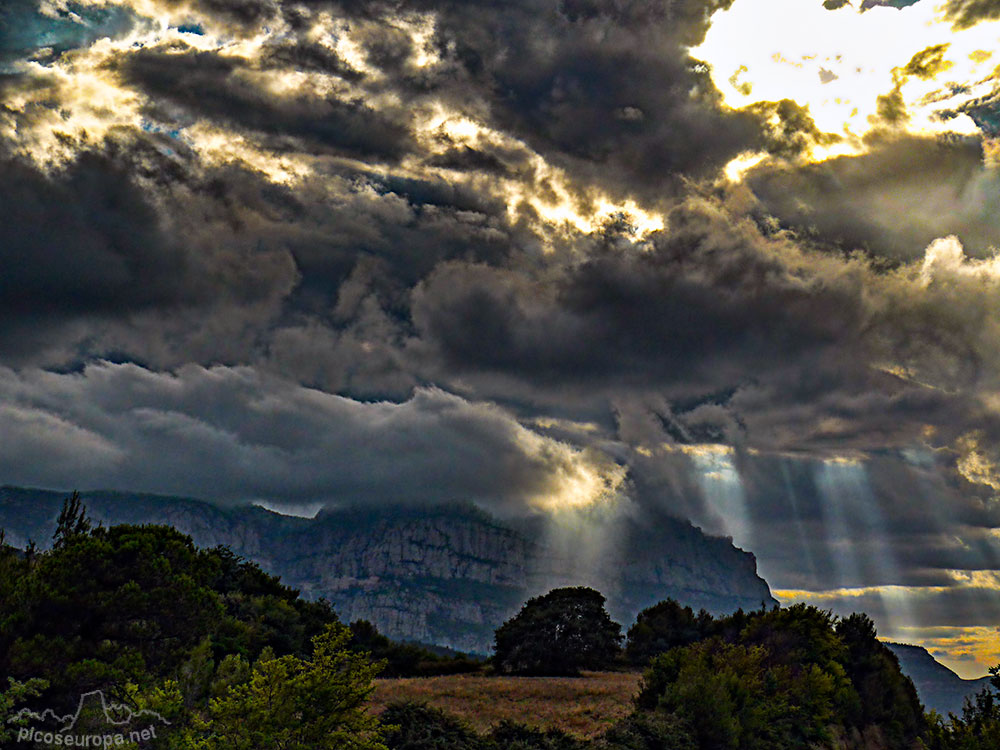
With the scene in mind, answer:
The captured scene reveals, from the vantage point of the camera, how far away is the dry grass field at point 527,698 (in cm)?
4350

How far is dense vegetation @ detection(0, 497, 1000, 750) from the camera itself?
80.1 ft

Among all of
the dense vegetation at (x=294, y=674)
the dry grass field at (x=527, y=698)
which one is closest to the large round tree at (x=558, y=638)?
the dense vegetation at (x=294, y=674)

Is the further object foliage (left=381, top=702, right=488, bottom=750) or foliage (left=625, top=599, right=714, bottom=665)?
foliage (left=625, top=599, right=714, bottom=665)

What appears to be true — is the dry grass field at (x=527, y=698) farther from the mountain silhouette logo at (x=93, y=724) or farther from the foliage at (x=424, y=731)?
the mountain silhouette logo at (x=93, y=724)

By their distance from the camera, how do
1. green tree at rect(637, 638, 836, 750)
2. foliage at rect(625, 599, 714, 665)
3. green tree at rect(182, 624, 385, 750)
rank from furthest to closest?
foliage at rect(625, 599, 714, 665), green tree at rect(637, 638, 836, 750), green tree at rect(182, 624, 385, 750)

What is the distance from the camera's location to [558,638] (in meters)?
77.8

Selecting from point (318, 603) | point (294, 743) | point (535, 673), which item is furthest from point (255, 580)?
point (294, 743)

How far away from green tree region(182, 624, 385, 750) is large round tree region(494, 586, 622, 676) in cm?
5296

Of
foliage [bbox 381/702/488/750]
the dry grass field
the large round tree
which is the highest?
the large round tree

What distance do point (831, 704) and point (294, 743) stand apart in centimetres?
5090

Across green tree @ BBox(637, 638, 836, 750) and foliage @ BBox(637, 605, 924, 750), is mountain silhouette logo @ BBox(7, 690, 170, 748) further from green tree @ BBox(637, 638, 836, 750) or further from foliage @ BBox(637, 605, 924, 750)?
green tree @ BBox(637, 638, 836, 750)

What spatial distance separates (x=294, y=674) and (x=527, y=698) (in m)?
30.0

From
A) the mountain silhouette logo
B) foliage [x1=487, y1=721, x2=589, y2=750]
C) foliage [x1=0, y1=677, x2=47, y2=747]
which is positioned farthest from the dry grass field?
foliage [x1=0, y1=677, x2=47, y2=747]

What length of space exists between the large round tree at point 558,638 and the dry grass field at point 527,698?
269 inches
